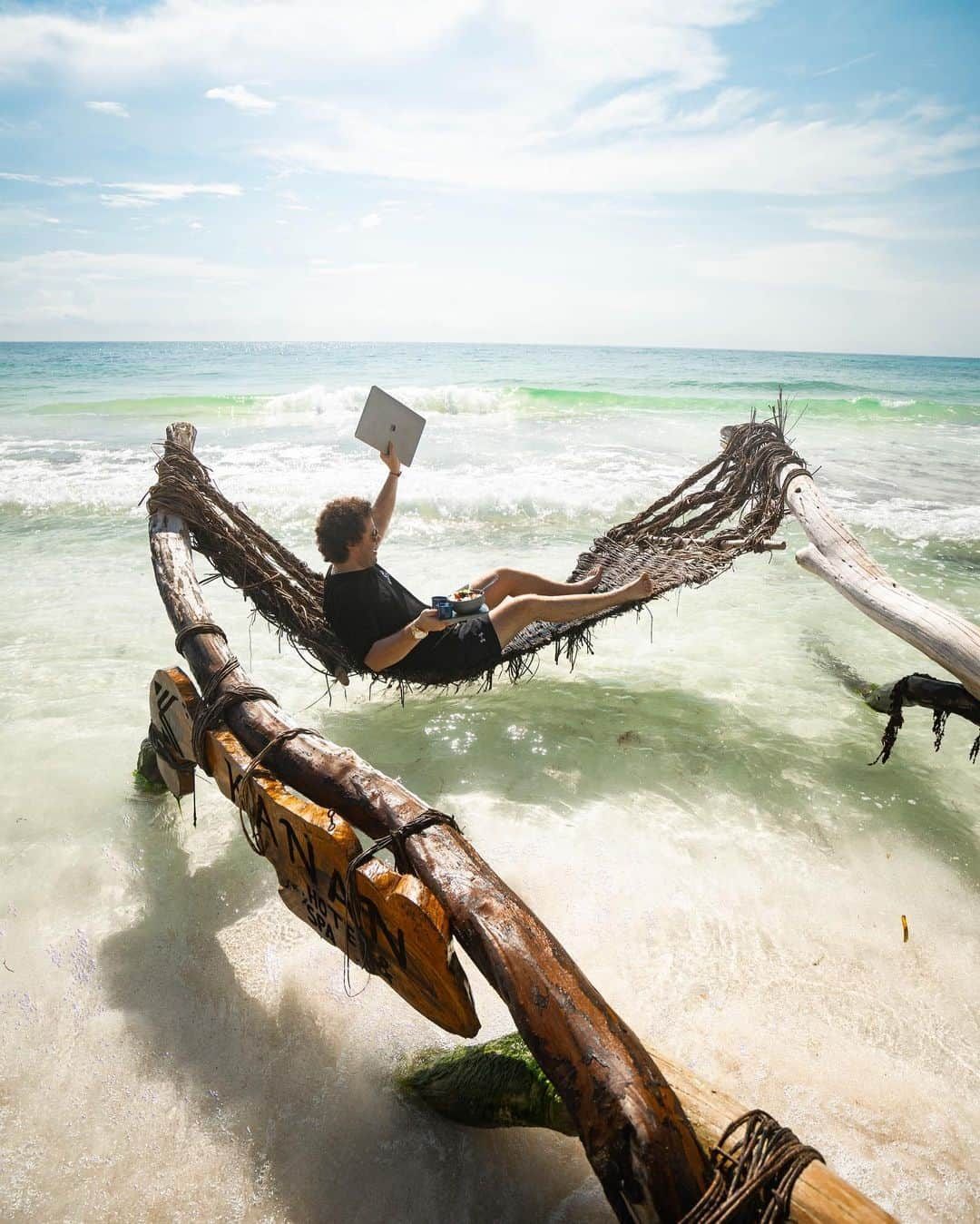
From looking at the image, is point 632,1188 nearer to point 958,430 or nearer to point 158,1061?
point 158,1061

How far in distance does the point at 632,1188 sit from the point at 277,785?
3.56ft

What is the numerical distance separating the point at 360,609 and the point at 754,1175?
2.23m

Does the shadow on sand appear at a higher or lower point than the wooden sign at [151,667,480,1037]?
lower

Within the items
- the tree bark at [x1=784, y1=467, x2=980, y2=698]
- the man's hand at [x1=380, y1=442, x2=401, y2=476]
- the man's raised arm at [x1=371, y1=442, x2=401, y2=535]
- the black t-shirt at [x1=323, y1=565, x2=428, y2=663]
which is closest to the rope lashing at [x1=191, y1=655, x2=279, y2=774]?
the black t-shirt at [x1=323, y1=565, x2=428, y2=663]

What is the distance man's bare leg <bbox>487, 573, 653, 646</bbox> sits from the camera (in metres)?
3.28

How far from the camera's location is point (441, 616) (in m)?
2.47

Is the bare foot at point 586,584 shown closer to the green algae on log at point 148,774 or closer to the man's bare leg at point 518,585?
the man's bare leg at point 518,585

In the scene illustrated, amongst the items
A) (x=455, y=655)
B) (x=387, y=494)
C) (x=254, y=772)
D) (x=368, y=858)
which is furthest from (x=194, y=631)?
(x=387, y=494)

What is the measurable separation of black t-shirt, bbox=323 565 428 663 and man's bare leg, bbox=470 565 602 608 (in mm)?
710

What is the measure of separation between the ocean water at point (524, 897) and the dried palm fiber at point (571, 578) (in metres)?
0.52

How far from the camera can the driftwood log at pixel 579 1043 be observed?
0.95m

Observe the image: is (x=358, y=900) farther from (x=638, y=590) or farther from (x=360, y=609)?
(x=638, y=590)

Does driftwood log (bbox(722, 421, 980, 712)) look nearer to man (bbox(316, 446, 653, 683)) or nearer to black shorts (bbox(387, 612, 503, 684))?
man (bbox(316, 446, 653, 683))

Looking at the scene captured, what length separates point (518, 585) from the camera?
12.3 ft
